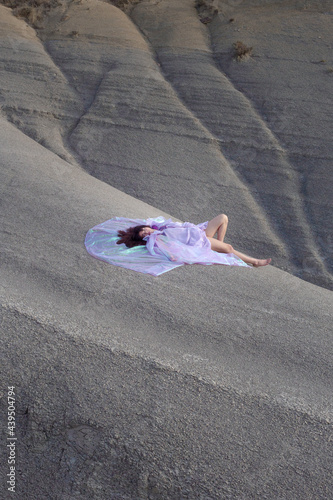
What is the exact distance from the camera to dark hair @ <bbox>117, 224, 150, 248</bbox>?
5.62 meters

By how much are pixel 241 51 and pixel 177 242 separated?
24.6 ft

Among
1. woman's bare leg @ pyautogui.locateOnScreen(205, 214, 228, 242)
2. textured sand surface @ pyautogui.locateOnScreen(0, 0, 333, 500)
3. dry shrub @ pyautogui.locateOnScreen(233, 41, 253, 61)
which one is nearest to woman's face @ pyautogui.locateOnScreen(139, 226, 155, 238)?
textured sand surface @ pyautogui.locateOnScreen(0, 0, 333, 500)

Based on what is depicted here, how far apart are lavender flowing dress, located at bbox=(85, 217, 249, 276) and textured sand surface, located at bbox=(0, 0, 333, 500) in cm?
16

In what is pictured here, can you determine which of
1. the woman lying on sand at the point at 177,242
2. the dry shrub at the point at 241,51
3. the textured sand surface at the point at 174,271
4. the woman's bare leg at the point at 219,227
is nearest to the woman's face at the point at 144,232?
the woman lying on sand at the point at 177,242

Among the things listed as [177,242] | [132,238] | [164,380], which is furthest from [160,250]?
[164,380]

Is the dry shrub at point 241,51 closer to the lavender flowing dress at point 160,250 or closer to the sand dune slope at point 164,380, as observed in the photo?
the lavender flowing dress at point 160,250

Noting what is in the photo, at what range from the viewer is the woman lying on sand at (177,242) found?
18.0 feet

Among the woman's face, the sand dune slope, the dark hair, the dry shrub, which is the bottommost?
the sand dune slope

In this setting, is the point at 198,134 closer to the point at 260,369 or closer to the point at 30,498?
the point at 260,369

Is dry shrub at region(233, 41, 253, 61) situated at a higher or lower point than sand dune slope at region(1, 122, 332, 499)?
higher

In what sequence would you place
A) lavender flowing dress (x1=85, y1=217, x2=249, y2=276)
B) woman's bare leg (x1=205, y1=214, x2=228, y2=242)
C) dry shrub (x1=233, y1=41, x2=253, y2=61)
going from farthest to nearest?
dry shrub (x1=233, y1=41, x2=253, y2=61), woman's bare leg (x1=205, y1=214, x2=228, y2=242), lavender flowing dress (x1=85, y1=217, x2=249, y2=276)

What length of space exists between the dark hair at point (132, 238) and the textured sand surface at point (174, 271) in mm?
516

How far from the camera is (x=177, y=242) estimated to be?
5.61 m

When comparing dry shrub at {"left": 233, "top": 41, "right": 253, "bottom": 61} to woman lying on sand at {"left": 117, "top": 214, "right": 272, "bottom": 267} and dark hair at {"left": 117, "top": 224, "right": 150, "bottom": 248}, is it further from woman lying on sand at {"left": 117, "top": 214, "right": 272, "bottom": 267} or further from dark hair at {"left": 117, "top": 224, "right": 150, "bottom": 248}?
dark hair at {"left": 117, "top": 224, "right": 150, "bottom": 248}
